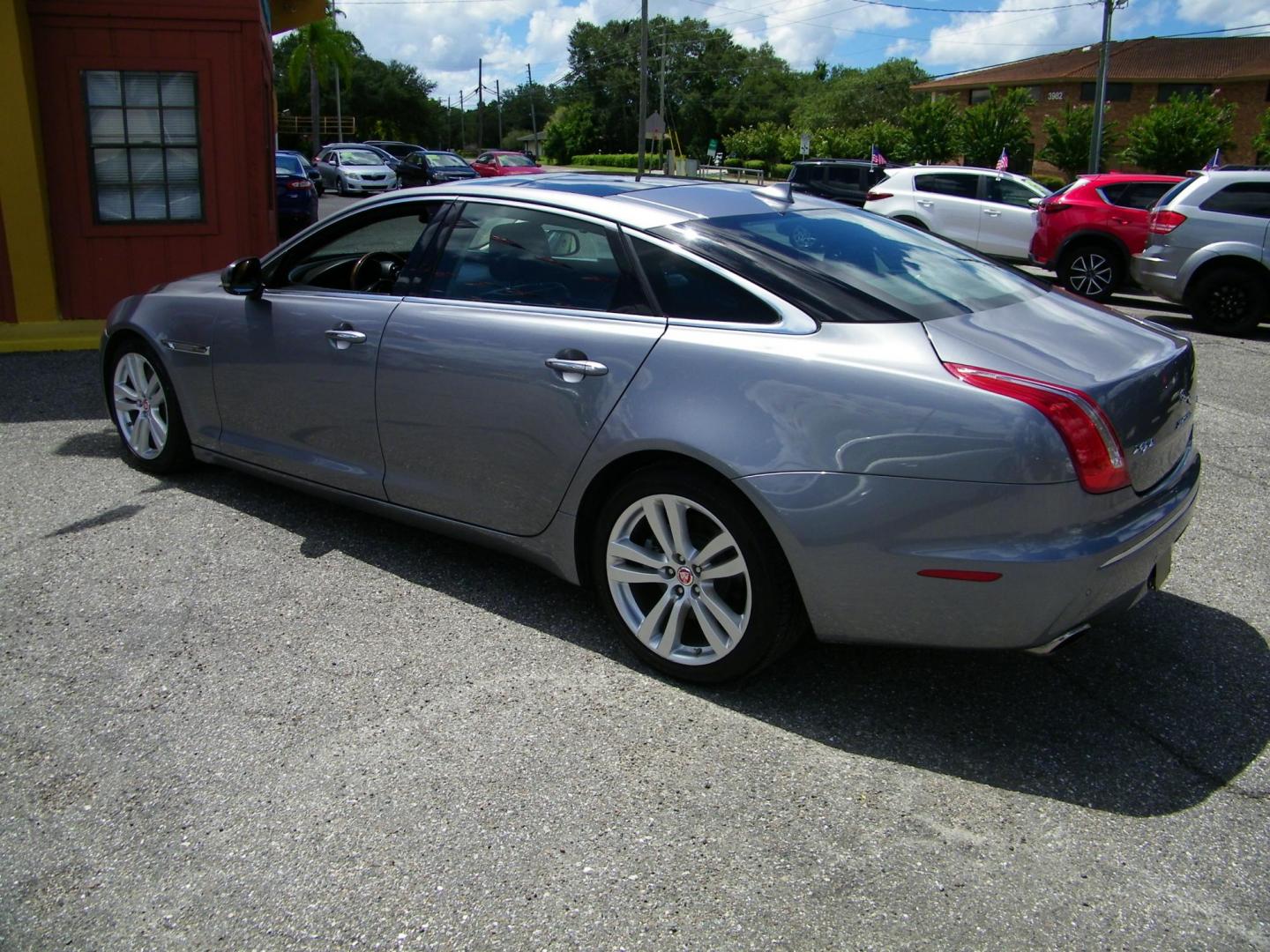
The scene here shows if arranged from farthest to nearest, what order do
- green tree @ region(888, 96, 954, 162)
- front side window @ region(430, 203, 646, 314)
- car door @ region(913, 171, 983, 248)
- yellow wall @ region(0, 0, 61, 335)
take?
green tree @ region(888, 96, 954, 162) → car door @ region(913, 171, 983, 248) → yellow wall @ region(0, 0, 61, 335) → front side window @ region(430, 203, 646, 314)

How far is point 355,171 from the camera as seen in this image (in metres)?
32.1

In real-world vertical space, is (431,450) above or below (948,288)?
below

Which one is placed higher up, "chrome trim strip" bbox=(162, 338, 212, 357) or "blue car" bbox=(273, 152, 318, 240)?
"blue car" bbox=(273, 152, 318, 240)

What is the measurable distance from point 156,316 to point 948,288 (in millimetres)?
3620

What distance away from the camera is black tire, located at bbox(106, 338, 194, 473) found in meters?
5.25

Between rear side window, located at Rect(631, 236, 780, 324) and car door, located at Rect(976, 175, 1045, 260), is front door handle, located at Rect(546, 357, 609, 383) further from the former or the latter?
car door, located at Rect(976, 175, 1045, 260)

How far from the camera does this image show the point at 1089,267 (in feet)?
44.8

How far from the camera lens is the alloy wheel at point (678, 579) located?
3311 mm

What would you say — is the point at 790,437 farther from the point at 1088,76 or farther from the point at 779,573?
the point at 1088,76

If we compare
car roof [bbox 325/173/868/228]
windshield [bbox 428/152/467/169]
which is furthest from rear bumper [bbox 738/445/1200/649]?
windshield [bbox 428/152/467/169]

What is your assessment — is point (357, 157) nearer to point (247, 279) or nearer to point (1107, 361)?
point (247, 279)

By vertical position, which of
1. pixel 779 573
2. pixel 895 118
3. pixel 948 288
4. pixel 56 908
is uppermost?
pixel 895 118

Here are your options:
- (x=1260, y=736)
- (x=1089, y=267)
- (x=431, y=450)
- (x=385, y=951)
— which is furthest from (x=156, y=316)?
(x=1089, y=267)

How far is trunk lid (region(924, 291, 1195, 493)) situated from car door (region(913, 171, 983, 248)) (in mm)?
14471
